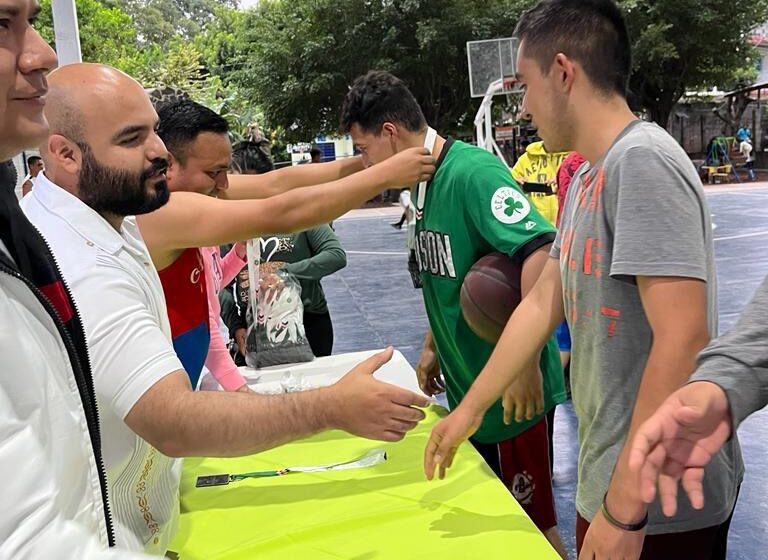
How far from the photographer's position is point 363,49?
25.2m

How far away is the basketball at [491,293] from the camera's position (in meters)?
2.30

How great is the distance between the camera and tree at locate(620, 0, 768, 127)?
23.8m

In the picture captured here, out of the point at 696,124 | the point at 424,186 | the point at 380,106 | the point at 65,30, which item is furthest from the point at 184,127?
the point at 696,124

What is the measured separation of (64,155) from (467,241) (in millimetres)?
1304

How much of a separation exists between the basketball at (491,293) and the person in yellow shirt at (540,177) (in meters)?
3.83

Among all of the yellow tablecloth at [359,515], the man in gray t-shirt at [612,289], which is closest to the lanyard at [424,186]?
the man in gray t-shirt at [612,289]

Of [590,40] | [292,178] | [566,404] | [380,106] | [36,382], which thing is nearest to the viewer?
[36,382]

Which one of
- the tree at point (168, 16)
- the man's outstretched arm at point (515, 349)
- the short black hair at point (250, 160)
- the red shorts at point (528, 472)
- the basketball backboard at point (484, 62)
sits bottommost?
the red shorts at point (528, 472)

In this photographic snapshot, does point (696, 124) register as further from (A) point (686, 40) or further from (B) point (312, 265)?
(B) point (312, 265)

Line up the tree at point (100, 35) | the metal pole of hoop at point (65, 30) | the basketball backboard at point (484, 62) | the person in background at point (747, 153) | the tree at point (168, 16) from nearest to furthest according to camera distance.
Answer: the metal pole of hoop at point (65, 30), the basketball backboard at point (484, 62), the tree at point (100, 35), the person in background at point (747, 153), the tree at point (168, 16)

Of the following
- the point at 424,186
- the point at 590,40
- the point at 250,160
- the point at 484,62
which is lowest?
the point at 424,186

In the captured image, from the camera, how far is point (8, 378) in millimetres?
901

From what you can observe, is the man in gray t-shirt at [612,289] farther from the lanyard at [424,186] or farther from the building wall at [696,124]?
the building wall at [696,124]

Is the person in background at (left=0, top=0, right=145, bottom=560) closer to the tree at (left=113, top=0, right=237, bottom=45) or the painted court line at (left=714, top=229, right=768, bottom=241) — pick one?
the painted court line at (left=714, top=229, right=768, bottom=241)
